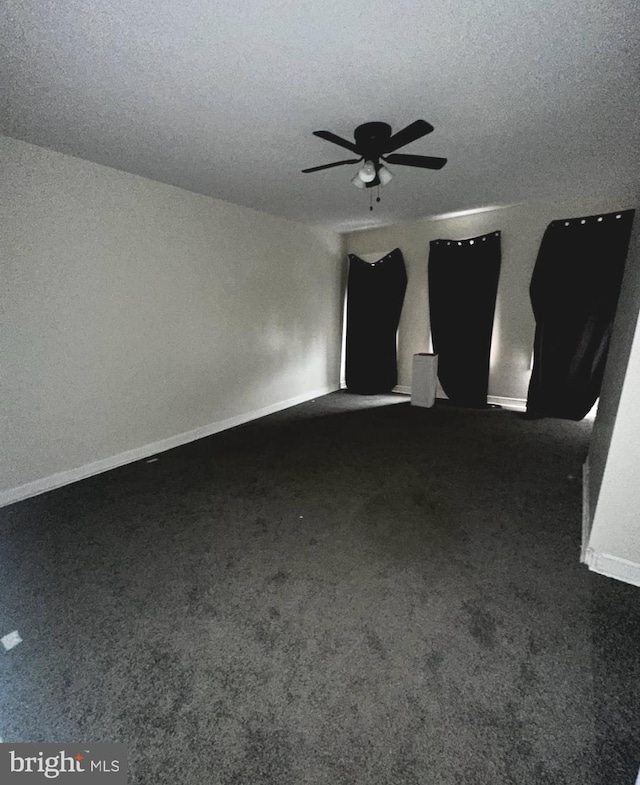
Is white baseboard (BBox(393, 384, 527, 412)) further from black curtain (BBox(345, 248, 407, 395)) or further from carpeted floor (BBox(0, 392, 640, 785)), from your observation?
carpeted floor (BBox(0, 392, 640, 785))

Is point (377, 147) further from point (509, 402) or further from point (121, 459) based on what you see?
point (509, 402)

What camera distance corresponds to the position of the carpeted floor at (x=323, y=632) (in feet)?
3.38

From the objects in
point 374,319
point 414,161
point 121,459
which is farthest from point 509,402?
point 121,459

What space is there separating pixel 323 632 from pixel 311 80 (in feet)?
8.34

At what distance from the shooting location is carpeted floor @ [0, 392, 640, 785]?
3.38ft

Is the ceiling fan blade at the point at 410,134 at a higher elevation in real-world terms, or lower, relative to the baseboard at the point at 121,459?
higher

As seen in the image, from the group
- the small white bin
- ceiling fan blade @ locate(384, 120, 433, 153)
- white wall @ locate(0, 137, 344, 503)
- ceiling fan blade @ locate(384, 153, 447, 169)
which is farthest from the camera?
the small white bin

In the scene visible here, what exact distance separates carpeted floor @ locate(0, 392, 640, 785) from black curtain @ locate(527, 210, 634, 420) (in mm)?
1971

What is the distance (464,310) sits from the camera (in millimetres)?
4688

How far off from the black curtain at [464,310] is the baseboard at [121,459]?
2.48 metres

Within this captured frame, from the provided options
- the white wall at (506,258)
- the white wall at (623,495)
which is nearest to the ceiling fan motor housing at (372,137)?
the white wall at (506,258)

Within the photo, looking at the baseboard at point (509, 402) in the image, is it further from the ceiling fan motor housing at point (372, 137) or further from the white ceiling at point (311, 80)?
the ceiling fan motor housing at point (372, 137)

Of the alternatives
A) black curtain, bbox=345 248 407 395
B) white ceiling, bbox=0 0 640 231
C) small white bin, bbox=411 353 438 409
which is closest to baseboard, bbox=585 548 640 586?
white ceiling, bbox=0 0 640 231

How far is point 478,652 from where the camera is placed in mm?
1322
